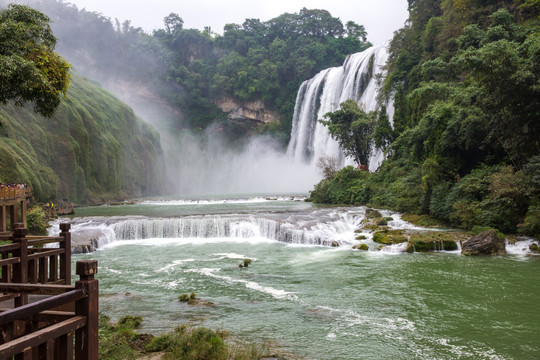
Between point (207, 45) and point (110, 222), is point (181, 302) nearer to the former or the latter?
point (110, 222)

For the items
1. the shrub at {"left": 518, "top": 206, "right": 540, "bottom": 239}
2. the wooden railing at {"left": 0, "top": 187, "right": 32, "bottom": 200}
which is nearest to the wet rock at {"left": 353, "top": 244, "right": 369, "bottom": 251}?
the shrub at {"left": 518, "top": 206, "right": 540, "bottom": 239}

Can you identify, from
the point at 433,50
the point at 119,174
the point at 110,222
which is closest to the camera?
the point at 110,222

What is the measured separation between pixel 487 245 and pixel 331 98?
33.3 metres

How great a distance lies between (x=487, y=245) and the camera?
14391mm

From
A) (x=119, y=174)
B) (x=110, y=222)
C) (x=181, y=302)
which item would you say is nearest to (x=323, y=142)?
(x=119, y=174)

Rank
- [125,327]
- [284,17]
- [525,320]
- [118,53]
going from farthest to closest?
[284,17], [118,53], [525,320], [125,327]

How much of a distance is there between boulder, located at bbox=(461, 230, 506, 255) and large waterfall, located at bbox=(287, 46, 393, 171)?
2150 cm

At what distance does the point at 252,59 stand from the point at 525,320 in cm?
6612

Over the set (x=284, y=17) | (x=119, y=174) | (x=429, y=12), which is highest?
(x=284, y=17)

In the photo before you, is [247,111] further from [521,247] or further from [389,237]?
[521,247]

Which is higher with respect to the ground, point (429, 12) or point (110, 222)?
point (429, 12)

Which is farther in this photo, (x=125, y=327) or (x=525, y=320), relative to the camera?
(x=525, y=320)

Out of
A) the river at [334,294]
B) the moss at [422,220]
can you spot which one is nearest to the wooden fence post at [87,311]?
the river at [334,294]

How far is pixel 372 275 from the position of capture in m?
12.3
